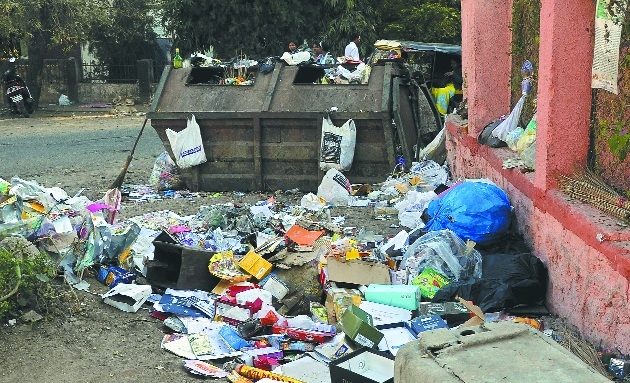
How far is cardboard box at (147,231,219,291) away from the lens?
554 centimetres

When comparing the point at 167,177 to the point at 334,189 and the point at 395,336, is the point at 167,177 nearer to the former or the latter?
the point at 334,189

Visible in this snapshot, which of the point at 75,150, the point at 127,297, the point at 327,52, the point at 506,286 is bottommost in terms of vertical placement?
the point at 75,150

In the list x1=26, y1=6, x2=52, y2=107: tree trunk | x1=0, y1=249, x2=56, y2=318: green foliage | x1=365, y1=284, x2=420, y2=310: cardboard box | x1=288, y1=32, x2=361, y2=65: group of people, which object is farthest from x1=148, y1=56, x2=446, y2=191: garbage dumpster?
x1=26, y1=6, x2=52, y2=107: tree trunk

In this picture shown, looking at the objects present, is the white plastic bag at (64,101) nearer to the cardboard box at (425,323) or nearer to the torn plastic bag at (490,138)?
the torn plastic bag at (490,138)

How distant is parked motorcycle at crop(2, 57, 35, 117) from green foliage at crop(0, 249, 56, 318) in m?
15.2

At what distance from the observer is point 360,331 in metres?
4.37

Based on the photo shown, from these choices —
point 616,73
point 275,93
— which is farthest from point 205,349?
point 275,93

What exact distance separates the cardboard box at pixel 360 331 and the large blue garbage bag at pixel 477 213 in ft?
4.89

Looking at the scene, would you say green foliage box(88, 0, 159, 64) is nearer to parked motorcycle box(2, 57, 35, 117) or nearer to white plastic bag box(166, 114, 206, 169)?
parked motorcycle box(2, 57, 35, 117)

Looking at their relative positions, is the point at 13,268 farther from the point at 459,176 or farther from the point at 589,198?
the point at 459,176

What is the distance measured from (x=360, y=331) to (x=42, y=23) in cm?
1763

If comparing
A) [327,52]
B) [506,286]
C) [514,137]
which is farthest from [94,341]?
[327,52]

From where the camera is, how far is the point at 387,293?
16.5 feet

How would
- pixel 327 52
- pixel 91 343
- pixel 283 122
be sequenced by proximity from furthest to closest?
1. pixel 327 52
2. pixel 283 122
3. pixel 91 343
